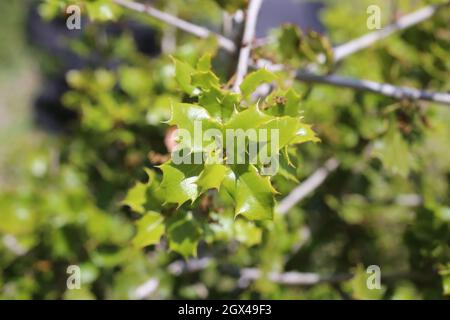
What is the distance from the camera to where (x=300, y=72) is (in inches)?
81.7

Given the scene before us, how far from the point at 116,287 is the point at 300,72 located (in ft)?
4.91

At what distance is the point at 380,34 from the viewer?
229 centimetres

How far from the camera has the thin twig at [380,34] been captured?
2.25 metres

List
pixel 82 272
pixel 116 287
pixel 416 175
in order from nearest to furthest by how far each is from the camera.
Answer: pixel 82 272, pixel 116 287, pixel 416 175

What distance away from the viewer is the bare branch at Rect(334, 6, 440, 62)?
7.36 feet

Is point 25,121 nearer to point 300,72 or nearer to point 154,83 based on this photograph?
point 154,83

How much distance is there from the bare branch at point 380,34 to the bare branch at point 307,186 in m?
0.73

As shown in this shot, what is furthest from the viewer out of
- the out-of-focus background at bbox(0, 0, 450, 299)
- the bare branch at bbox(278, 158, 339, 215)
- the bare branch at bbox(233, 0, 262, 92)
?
the bare branch at bbox(278, 158, 339, 215)

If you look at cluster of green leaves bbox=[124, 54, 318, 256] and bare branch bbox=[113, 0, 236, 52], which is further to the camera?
bare branch bbox=[113, 0, 236, 52]

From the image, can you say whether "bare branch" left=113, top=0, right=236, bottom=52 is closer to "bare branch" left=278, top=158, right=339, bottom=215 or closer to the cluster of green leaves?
the cluster of green leaves

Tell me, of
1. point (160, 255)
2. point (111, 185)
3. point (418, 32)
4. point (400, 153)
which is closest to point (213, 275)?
point (160, 255)

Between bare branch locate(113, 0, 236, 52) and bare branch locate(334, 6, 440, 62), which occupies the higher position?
bare branch locate(334, 6, 440, 62)
